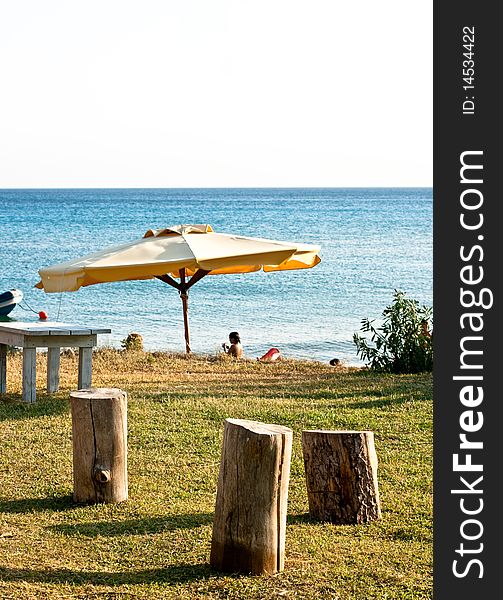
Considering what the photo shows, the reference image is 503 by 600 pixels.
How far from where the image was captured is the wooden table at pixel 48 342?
9.73 m

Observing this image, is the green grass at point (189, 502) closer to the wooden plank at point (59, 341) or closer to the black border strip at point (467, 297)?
the wooden plank at point (59, 341)

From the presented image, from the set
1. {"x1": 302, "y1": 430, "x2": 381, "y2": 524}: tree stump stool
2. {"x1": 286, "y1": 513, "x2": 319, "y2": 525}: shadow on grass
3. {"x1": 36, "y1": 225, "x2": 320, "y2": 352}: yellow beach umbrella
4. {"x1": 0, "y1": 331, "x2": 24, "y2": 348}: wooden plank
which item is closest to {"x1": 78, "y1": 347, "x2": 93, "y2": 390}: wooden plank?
{"x1": 0, "y1": 331, "x2": 24, "y2": 348}: wooden plank

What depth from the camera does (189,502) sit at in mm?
6730

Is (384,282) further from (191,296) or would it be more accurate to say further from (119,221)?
(119,221)

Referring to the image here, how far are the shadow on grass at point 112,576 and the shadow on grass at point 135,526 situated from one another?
2.23 ft

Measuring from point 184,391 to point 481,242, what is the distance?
7319 millimetres

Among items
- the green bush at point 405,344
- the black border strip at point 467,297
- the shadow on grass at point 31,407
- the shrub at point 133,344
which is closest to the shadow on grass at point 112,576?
the black border strip at point 467,297

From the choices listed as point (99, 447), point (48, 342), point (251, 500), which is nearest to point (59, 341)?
point (48, 342)

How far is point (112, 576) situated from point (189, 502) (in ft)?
5.00

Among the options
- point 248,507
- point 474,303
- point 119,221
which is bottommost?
point 248,507

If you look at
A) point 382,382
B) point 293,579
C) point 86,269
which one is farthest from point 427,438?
point 86,269

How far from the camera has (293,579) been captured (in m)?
5.18

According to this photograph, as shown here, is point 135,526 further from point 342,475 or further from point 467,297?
point 467,297

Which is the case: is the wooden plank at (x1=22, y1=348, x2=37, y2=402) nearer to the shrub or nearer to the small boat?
the small boat
